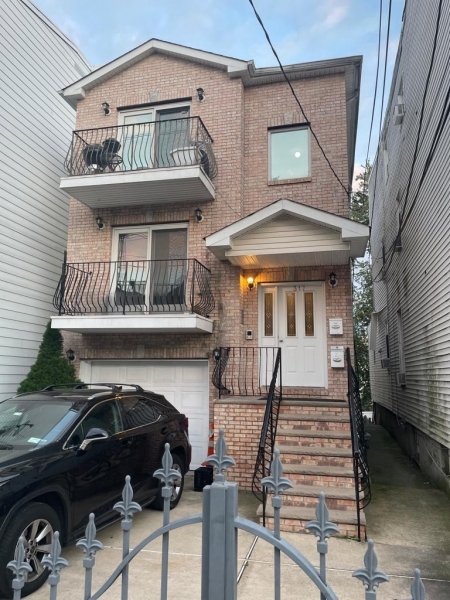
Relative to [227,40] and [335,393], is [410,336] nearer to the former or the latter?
[335,393]

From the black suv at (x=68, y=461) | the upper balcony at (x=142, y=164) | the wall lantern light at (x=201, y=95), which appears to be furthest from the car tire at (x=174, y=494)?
the wall lantern light at (x=201, y=95)

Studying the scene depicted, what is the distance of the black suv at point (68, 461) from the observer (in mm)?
3547

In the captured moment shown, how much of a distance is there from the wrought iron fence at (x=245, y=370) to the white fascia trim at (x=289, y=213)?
1.93 meters

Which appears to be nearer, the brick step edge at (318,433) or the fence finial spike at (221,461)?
the fence finial spike at (221,461)

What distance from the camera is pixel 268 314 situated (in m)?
8.78

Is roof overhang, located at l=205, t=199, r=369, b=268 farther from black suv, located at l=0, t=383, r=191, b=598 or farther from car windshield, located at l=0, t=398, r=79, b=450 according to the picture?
car windshield, located at l=0, t=398, r=79, b=450

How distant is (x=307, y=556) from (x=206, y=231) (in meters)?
6.21

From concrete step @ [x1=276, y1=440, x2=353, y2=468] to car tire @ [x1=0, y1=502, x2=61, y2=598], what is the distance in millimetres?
3156

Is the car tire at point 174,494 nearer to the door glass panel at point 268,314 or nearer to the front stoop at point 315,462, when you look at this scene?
the front stoop at point 315,462

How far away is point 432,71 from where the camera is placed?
685 centimetres

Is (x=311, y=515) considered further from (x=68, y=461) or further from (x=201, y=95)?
(x=201, y=95)

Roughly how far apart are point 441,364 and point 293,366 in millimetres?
2688

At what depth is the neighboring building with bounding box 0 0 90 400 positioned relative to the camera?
8906 millimetres

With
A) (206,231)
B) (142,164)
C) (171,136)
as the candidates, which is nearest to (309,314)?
(206,231)
